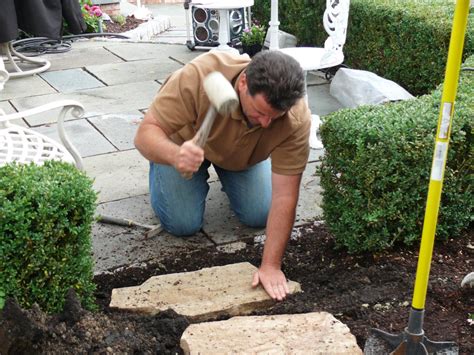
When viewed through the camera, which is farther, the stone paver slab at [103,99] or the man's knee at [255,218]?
the stone paver slab at [103,99]

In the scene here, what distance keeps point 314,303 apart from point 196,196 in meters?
1.29

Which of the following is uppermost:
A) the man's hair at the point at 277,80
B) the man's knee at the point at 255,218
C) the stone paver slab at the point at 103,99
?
the man's hair at the point at 277,80

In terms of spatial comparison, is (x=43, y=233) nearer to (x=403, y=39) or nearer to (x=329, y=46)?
(x=329, y=46)

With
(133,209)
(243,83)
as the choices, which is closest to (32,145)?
(133,209)

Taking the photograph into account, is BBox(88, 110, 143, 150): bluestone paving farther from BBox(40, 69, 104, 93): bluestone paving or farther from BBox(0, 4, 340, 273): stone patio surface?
BBox(40, 69, 104, 93): bluestone paving

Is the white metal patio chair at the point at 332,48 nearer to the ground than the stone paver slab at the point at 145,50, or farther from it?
farther from it

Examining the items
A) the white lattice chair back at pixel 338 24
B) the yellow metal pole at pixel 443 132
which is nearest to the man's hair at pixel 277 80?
the yellow metal pole at pixel 443 132

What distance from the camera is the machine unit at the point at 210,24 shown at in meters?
8.48

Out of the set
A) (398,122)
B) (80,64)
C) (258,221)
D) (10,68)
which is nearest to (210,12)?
(80,64)

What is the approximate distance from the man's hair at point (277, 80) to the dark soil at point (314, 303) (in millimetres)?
958

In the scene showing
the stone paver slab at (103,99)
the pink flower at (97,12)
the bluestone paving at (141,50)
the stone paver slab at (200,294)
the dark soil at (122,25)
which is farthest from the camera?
the dark soil at (122,25)

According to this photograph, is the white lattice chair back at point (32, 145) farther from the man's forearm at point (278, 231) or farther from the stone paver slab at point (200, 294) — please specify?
the man's forearm at point (278, 231)

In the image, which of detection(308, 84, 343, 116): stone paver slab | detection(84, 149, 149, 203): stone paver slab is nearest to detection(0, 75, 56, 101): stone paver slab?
detection(84, 149, 149, 203): stone paver slab

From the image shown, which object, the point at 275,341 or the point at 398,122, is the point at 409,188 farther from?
the point at 275,341
